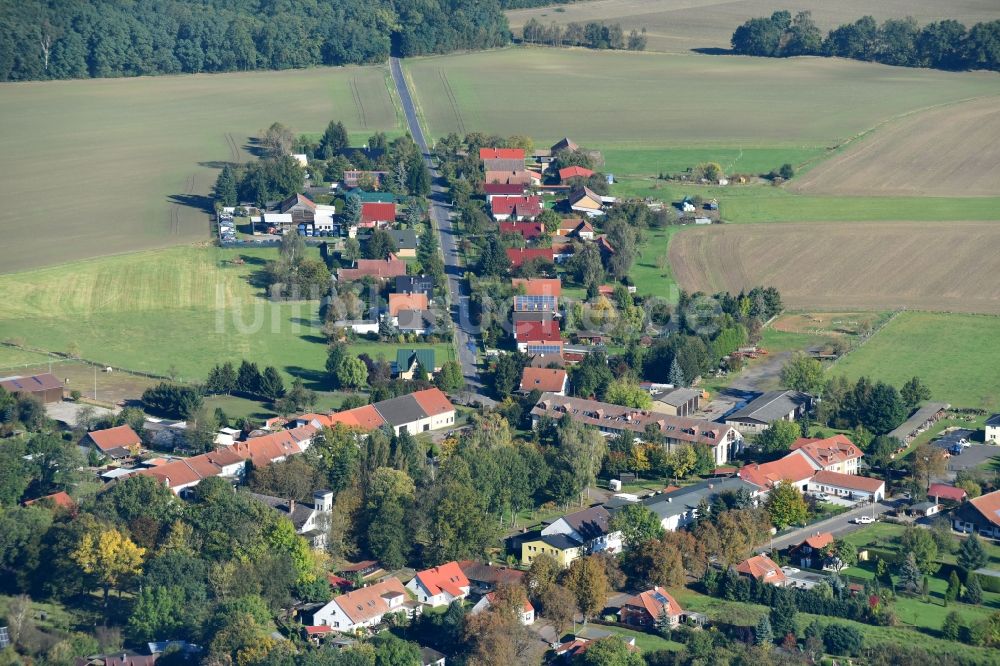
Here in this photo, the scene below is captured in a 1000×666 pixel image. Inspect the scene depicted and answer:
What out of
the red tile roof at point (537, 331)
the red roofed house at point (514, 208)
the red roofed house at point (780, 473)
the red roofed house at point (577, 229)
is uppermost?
the red roofed house at point (514, 208)

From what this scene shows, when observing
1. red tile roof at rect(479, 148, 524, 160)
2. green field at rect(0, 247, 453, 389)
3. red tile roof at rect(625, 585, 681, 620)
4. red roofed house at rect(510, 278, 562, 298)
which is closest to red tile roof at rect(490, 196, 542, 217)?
red tile roof at rect(479, 148, 524, 160)

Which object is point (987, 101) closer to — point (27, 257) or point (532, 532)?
point (27, 257)

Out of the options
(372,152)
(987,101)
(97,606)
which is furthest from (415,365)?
(987,101)

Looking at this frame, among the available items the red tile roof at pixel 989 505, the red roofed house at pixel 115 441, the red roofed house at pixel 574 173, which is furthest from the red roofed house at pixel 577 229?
the red tile roof at pixel 989 505

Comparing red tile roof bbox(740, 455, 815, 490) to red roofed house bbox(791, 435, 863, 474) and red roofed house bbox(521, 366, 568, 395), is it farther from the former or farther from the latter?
red roofed house bbox(521, 366, 568, 395)

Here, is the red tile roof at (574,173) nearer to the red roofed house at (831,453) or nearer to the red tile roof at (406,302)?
the red tile roof at (406,302)

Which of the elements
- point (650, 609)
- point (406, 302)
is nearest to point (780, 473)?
point (650, 609)
